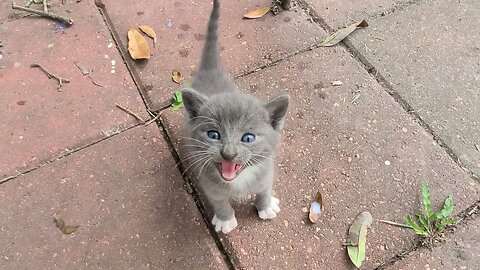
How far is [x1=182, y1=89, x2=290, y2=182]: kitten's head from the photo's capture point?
6.94 ft

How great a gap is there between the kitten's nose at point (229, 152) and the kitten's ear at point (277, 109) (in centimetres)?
25

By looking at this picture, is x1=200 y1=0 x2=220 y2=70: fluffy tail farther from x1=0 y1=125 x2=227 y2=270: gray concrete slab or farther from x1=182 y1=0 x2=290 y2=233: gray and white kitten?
x1=0 y1=125 x2=227 y2=270: gray concrete slab

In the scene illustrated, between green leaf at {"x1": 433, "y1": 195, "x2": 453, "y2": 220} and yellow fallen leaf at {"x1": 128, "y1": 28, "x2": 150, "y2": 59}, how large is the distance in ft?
6.11

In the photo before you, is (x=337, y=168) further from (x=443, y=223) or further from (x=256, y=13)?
(x=256, y=13)

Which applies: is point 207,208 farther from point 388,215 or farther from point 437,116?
point 437,116

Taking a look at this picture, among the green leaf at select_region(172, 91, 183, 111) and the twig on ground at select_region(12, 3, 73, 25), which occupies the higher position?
the twig on ground at select_region(12, 3, 73, 25)

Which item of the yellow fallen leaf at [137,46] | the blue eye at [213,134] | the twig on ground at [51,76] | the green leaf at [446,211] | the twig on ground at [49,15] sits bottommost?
the green leaf at [446,211]

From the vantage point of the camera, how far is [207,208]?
260cm

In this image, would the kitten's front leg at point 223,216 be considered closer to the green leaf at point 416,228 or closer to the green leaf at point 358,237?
the green leaf at point 358,237

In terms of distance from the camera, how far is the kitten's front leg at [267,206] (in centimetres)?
246

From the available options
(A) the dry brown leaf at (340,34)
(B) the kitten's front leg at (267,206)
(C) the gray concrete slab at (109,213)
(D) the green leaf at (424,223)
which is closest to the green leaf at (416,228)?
(D) the green leaf at (424,223)

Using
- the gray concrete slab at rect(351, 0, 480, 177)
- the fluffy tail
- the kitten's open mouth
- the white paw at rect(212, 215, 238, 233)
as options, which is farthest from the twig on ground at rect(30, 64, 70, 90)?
the gray concrete slab at rect(351, 0, 480, 177)

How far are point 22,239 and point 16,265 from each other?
131 mm

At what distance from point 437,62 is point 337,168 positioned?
A: 102 centimetres
